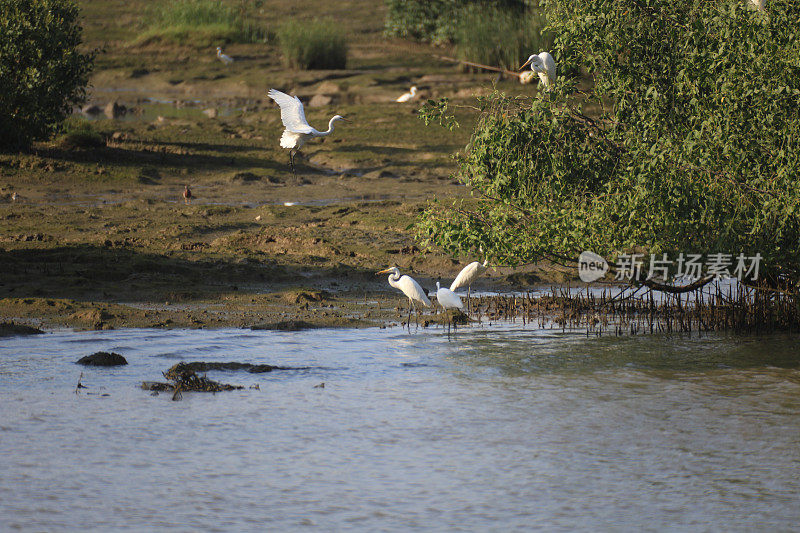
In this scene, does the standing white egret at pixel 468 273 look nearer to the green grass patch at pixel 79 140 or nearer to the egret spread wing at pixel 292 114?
the egret spread wing at pixel 292 114

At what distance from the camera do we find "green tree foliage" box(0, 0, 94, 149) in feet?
68.0

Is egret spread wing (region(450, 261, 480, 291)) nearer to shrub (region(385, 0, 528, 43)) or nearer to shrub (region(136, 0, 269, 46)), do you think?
shrub (region(385, 0, 528, 43))

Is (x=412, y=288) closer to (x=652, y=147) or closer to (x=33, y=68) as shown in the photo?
(x=652, y=147)

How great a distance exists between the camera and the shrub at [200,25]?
42.1m

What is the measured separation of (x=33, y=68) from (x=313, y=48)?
16.9 m

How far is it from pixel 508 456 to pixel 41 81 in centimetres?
1563

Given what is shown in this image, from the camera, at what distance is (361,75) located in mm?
34438

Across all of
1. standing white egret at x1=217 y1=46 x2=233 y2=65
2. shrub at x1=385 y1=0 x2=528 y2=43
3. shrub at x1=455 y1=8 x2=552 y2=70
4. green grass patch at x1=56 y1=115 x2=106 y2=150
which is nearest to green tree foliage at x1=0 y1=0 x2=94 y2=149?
green grass patch at x1=56 y1=115 x2=106 y2=150

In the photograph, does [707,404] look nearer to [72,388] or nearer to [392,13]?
[72,388]

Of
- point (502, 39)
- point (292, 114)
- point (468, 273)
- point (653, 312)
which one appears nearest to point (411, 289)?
point (468, 273)

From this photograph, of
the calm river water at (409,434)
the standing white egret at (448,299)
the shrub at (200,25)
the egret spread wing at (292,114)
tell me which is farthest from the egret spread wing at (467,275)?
the shrub at (200,25)

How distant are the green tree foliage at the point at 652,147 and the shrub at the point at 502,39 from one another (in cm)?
2001

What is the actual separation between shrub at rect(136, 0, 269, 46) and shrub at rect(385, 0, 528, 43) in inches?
213

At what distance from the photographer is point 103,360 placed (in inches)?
421
